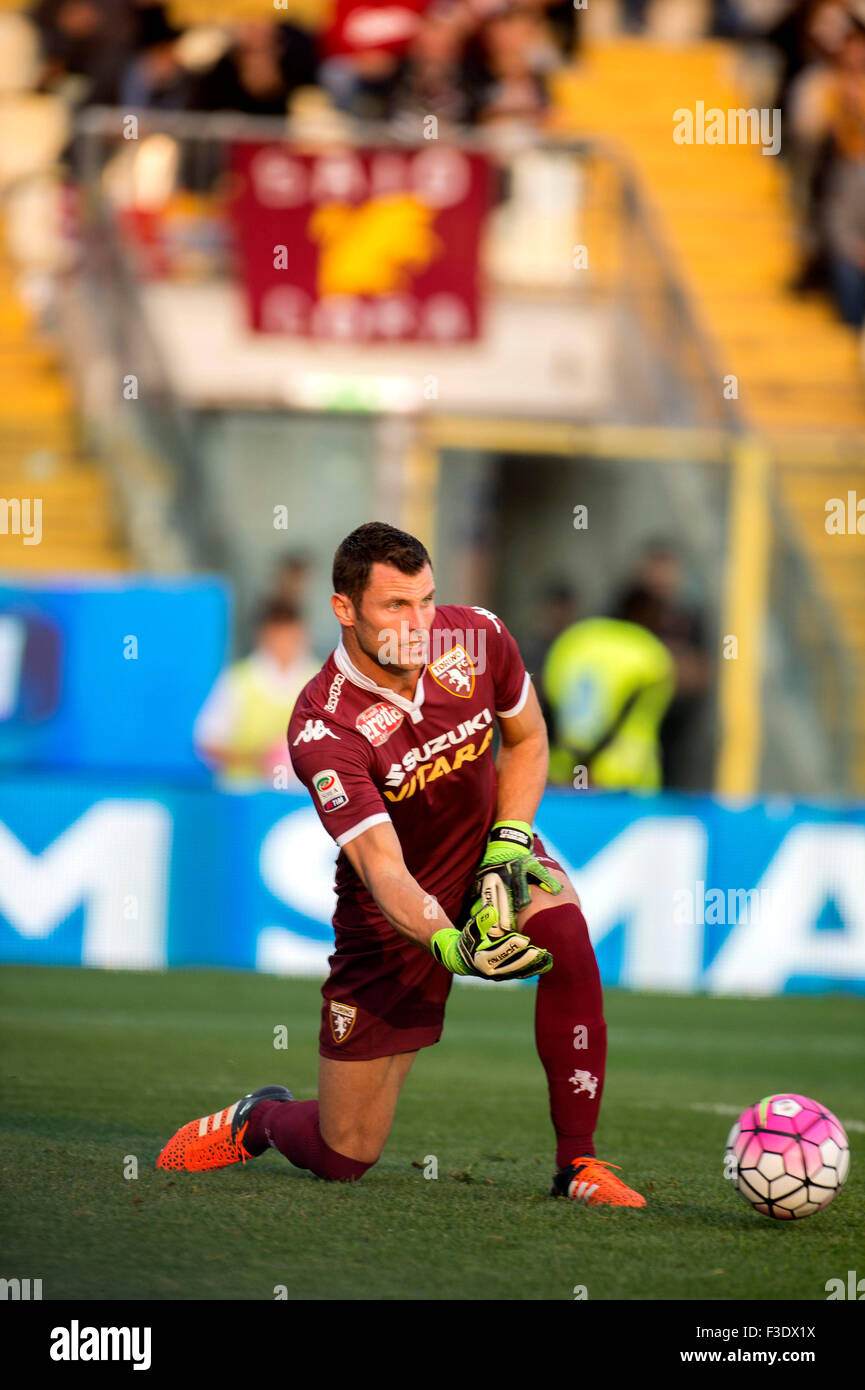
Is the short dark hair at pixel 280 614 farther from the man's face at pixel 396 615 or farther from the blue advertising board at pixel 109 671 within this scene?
the man's face at pixel 396 615

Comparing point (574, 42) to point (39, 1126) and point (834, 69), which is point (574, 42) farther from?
point (39, 1126)

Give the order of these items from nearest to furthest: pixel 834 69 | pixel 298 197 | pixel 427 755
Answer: pixel 427 755, pixel 298 197, pixel 834 69

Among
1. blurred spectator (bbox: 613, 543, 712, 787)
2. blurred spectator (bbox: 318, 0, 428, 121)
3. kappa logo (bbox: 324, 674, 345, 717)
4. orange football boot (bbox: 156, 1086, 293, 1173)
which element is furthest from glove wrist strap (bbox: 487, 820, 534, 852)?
blurred spectator (bbox: 318, 0, 428, 121)

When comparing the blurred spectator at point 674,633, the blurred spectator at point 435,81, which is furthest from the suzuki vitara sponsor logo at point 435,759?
the blurred spectator at point 435,81

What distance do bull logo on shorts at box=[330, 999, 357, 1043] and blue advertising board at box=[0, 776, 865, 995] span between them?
16.4 feet

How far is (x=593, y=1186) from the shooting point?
218 inches

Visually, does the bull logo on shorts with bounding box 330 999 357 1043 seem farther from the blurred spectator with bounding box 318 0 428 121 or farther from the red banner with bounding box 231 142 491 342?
the blurred spectator with bounding box 318 0 428 121

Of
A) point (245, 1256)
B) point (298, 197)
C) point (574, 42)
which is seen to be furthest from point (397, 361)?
point (245, 1256)

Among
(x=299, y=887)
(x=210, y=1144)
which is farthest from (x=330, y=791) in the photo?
(x=299, y=887)

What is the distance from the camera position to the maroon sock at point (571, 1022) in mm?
5527

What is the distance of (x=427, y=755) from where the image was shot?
5633 millimetres
